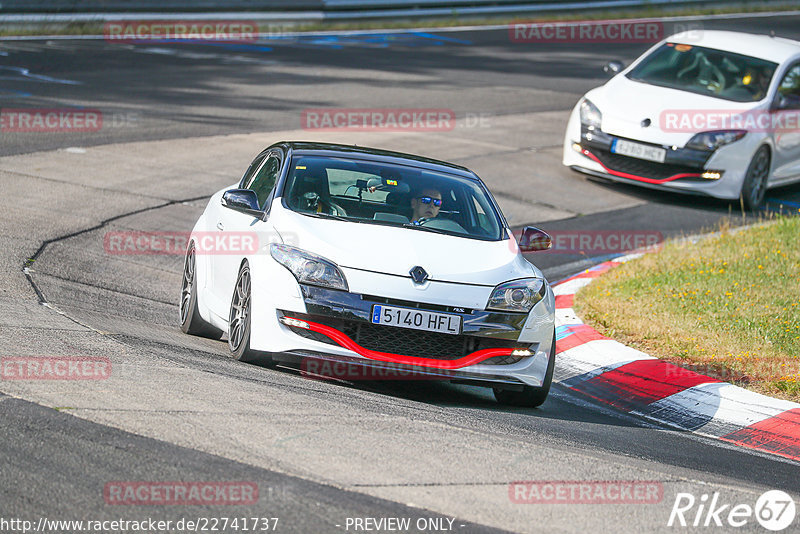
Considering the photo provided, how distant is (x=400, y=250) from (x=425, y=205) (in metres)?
0.91

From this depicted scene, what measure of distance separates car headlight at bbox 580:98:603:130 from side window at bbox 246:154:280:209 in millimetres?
7127

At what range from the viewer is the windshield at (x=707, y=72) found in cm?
1526

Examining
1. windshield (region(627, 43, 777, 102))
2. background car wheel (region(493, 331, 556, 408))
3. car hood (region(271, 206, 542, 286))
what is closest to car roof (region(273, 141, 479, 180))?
car hood (region(271, 206, 542, 286))

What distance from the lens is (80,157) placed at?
13617 mm

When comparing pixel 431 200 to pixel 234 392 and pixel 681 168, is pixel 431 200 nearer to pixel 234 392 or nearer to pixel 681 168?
pixel 234 392

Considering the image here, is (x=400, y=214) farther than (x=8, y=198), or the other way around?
(x=8, y=198)

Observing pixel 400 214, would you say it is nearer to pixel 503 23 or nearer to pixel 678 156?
pixel 678 156

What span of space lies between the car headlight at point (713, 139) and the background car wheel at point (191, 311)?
305 inches

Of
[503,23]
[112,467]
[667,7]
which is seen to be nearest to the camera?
[112,467]

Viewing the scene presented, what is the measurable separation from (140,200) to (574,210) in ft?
16.6

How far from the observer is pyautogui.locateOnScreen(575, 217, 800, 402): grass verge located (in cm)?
847

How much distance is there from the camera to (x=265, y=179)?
8.32 meters

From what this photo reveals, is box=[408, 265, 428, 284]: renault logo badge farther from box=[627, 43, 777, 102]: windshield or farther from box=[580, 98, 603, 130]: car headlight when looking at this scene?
box=[627, 43, 777, 102]: windshield

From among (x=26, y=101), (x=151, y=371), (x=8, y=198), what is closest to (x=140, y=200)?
(x=8, y=198)
